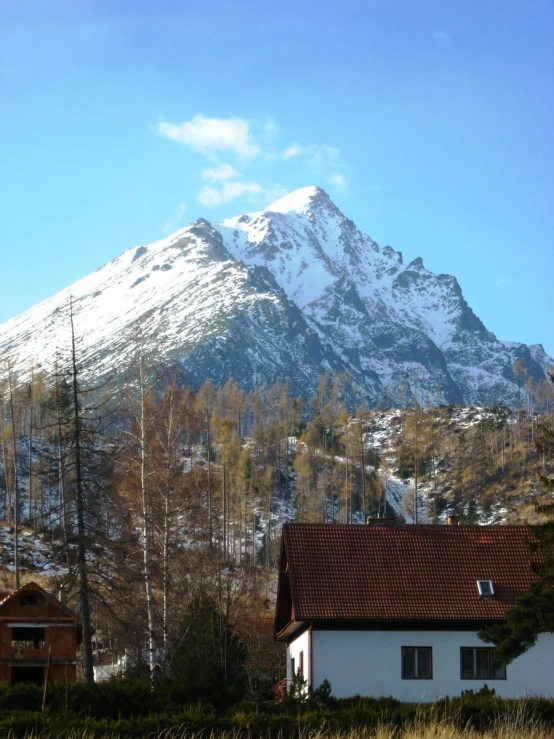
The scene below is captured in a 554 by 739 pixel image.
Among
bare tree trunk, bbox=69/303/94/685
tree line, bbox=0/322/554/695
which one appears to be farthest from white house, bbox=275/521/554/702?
bare tree trunk, bbox=69/303/94/685

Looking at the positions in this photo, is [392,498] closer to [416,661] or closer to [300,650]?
[300,650]

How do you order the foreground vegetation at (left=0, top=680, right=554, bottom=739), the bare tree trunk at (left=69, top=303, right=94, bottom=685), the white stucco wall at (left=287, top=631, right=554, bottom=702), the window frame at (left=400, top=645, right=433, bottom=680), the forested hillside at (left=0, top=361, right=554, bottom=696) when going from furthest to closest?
the forested hillside at (left=0, top=361, right=554, bottom=696) → the window frame at (left=400, top=645, right=433, bottom=680) → the white stucco wall at (left=287, top=631, right=554, bottom=702) → the bare tree trunk at (left=69, top=303, right=94, bottom=685) → the foreground vegetation at (left=0, top=680, right=554, bottom=739)

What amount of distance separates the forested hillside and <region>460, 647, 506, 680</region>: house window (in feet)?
24.0

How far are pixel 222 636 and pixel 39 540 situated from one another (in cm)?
5037

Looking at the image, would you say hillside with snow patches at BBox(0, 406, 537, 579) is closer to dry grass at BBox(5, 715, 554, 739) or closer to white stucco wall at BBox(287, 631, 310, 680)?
white stucco wall at BBox(287, 631, 310, 680)

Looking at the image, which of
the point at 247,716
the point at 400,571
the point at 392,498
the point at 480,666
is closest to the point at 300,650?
the point at 400,571

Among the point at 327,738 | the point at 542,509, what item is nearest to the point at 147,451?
the point at 542,509

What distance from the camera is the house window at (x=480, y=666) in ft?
113

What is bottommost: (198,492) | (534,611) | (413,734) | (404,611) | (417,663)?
(417,663)

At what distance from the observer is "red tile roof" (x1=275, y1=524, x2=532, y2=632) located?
34938mm

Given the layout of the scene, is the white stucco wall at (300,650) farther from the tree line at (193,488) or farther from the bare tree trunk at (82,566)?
the bare tree trunk at (82,566)

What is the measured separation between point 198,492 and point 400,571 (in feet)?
31.5

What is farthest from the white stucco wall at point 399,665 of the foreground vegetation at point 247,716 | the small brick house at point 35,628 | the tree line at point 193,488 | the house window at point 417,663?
the foreground vegetation at point 247,716

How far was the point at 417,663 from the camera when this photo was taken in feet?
114
